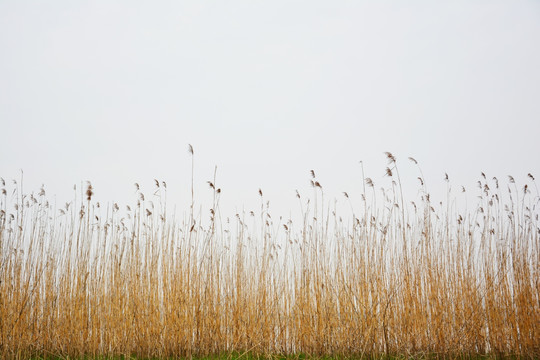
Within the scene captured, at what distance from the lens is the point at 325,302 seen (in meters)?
3.46

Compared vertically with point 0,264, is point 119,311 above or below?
below

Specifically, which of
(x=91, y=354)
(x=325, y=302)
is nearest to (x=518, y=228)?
(x=325, y=302)

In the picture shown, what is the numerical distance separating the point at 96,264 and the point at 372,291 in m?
2.23

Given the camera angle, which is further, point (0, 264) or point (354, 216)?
point (354, 216)

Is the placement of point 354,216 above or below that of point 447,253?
above

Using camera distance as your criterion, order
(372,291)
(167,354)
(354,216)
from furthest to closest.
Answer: (354,216) → (167,354) → (372,291)

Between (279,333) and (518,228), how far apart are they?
223cm

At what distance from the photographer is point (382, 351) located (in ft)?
10.9

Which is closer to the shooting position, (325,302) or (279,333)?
(325,302)

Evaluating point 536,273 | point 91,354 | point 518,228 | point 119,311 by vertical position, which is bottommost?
point 91,354

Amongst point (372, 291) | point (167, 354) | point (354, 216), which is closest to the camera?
point (372, 291)

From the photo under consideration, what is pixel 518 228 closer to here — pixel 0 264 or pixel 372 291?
pixel 372 291

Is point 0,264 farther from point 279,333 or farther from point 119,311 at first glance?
point 279,333

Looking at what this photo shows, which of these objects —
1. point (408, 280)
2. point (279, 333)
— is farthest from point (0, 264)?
point (408, 280)
